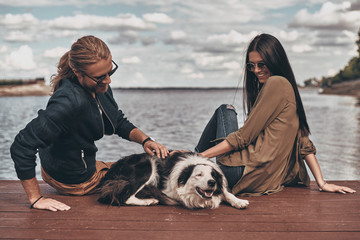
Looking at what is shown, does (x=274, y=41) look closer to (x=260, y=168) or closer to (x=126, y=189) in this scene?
(x=260, y=168)

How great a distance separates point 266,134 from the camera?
3324 mm

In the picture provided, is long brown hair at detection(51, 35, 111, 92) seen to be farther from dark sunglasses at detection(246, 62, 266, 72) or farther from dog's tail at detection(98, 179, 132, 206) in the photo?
dark sunglasses at detection(246, 62, 266, 72)

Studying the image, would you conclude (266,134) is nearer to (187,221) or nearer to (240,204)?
(240,204)

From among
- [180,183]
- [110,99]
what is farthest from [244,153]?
[110,99]

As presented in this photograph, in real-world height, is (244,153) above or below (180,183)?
above

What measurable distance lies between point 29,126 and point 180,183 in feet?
4.35

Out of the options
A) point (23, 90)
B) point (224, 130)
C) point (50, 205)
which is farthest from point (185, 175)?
point (23, 90)

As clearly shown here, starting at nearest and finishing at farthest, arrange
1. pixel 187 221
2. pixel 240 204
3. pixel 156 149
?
pixel 187 221, pixel 240 204, pixel 156 149

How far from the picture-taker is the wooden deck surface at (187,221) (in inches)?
98.0

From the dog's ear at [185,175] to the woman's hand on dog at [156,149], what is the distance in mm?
309

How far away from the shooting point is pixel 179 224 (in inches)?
105

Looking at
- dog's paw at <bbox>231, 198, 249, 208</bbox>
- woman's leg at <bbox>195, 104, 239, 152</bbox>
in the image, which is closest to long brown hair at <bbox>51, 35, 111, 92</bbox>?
woman's leg at <bbox>195, 104, 239, 152</bbox>

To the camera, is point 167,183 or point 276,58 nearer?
point 167,183

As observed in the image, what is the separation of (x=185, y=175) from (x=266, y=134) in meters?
0.89
